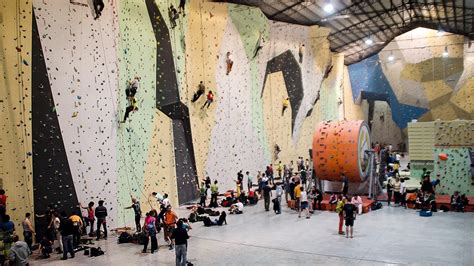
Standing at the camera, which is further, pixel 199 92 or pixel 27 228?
pixel 199 92

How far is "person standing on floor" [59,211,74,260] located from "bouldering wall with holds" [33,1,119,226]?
1.59 m

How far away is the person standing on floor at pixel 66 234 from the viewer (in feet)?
32.2

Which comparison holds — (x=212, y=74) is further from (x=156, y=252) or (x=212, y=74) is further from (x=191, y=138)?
(x=156, y=252)

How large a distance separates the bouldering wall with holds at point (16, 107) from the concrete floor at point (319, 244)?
6.25ft

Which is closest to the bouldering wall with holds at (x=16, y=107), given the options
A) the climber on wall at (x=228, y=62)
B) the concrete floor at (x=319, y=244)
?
the concrete floor at (x=319, y=244)

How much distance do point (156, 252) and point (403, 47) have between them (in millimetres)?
30290

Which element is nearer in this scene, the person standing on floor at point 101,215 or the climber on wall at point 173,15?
the person standing on floor at point 101,215

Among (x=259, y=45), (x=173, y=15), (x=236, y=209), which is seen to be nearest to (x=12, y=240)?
(x=236, y=209)

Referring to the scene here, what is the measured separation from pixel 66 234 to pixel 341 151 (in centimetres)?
949


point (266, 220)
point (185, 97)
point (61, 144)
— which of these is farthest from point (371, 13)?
point (61, 144)

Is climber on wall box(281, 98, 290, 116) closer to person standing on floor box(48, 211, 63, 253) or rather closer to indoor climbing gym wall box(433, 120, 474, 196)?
indoor climbing gym wall box(433, 120, 474, 196)

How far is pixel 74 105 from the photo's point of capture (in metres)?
12.1

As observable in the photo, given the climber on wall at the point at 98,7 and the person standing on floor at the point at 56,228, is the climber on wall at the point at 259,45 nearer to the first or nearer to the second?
the climber on wall at the point at 98,7

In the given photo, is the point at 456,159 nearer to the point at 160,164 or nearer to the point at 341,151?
the point at 341,151
